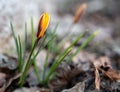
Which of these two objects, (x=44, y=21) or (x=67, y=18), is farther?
(x=67, y=18)

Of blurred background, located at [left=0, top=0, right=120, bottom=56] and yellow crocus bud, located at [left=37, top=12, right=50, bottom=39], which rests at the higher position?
blurred background, located at [left=0, top=0, right=120, bottom=56]

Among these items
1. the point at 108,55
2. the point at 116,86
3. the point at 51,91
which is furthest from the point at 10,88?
the point at 108,55

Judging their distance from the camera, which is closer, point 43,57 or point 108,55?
point 43,57

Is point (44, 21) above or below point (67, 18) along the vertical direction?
below

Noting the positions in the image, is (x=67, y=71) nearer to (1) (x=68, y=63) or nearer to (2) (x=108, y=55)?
(1) (x=68, y=63)

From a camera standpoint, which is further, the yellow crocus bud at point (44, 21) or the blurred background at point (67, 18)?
the blurred background at point (67, 18)

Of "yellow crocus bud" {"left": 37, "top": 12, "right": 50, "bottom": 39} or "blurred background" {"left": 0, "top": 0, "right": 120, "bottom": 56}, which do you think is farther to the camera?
"blurred background" {"left": 0, "top": 0, "right": 120, "bottom": 56}

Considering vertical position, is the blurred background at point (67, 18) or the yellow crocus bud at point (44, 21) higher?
the blurred background at point (67, 18)

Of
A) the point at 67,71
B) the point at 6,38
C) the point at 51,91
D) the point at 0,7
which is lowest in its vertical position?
the point at 51,91
